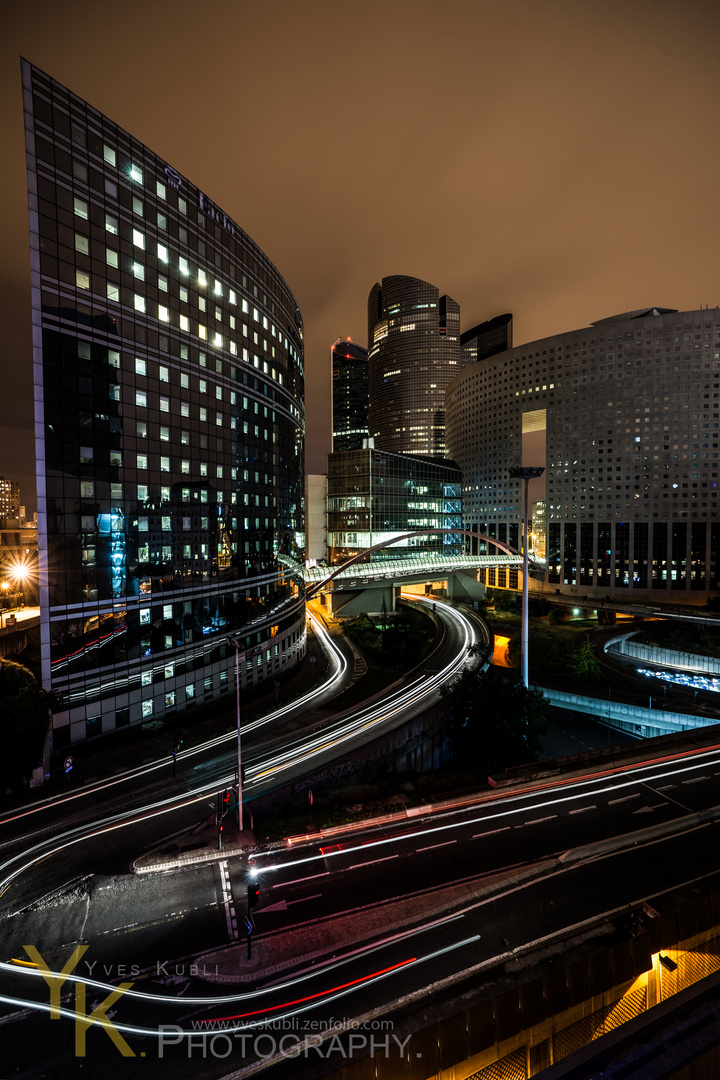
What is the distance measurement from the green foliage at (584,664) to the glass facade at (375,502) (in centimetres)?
4176

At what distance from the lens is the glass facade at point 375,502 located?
90.6m

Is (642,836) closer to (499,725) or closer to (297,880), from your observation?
(499,725)

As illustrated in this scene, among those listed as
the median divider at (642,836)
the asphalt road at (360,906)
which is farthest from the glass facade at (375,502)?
the median divider at (642,836)

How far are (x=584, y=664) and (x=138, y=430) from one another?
2202 inches

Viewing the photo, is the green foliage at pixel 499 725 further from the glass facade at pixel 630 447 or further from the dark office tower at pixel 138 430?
the glass facade at pixel 630 447

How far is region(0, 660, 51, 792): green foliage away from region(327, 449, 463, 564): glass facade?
6408 centimetres

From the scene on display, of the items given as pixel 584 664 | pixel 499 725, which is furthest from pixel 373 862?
pixel 584 664

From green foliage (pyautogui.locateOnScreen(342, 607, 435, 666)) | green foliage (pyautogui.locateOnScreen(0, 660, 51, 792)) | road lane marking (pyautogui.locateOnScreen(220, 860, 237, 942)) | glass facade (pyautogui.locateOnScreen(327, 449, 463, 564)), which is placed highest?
glass facade (pyautogui.locateOnScreen(327, 449, 463, 564))

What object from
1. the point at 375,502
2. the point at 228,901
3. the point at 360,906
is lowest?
the point at 228,901

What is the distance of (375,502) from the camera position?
90562 millimetres

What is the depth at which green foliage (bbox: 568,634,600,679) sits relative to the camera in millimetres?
53500

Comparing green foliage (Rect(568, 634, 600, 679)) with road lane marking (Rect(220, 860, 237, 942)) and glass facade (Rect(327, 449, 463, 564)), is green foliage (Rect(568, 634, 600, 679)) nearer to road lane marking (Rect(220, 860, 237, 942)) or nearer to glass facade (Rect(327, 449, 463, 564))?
glass facade (Rect(327, 449, 463, 564))

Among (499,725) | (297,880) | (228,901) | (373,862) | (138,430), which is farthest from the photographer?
Result: (138,430)

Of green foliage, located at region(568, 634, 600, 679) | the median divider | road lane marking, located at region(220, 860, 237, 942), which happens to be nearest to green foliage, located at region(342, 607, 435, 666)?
green foliage, located at region(568, 634, 600, 679)
